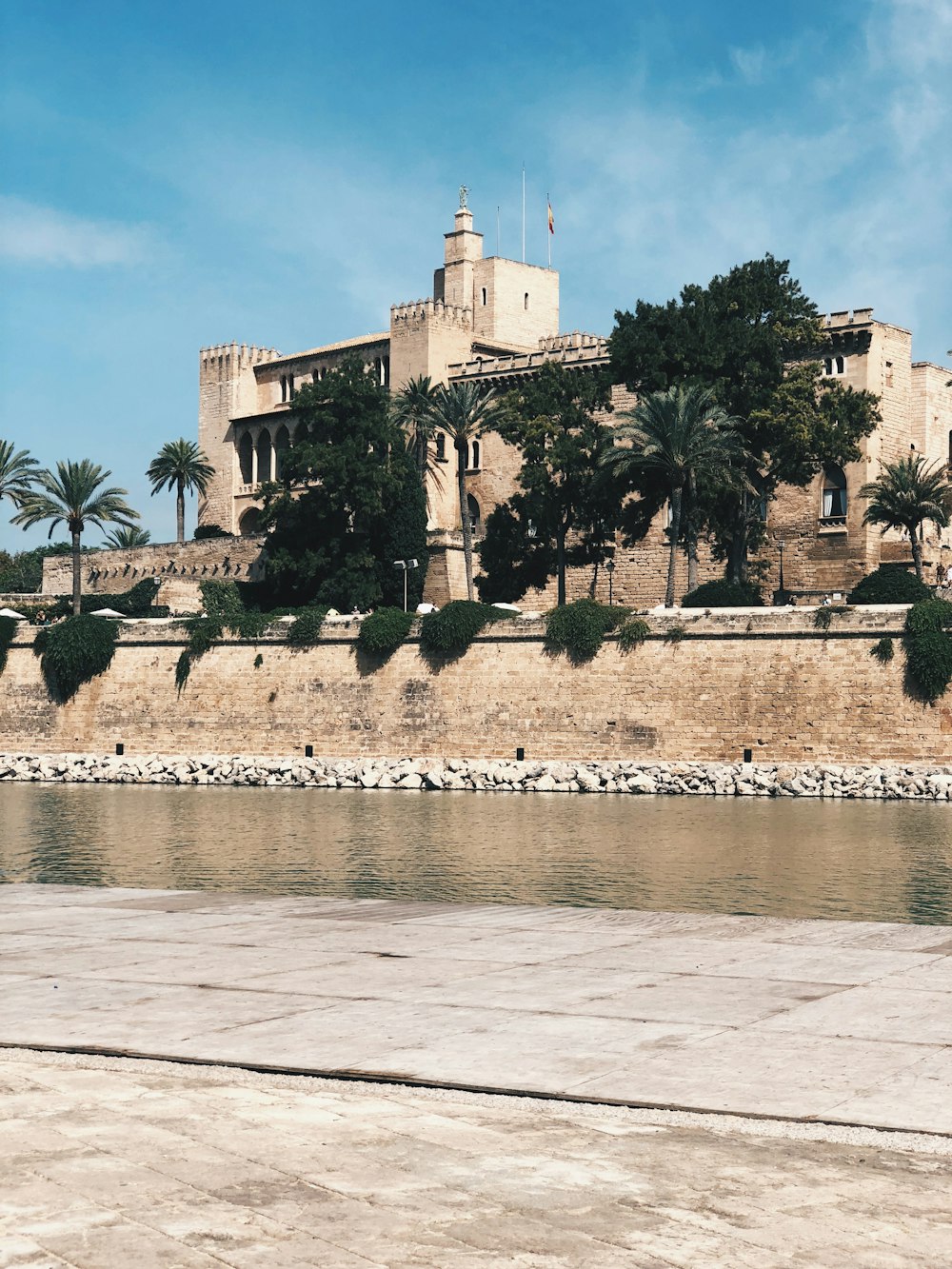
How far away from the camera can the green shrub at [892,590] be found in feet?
125

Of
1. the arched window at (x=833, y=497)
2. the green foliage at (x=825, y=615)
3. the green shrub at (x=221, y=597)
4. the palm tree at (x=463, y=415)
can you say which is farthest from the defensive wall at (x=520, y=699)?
the arched window at (x=833, y=497)

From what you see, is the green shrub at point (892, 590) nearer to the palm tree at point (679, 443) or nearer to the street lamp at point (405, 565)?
the palm tree at point (679, 443)

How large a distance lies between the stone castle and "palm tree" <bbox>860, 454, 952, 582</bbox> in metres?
1.27

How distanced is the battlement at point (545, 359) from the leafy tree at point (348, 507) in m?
6.83

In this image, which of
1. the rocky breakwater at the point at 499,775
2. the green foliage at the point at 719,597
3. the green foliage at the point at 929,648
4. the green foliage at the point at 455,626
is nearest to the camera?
the rocky breakwater at the point at 499,775

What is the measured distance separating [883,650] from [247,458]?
4004 cm

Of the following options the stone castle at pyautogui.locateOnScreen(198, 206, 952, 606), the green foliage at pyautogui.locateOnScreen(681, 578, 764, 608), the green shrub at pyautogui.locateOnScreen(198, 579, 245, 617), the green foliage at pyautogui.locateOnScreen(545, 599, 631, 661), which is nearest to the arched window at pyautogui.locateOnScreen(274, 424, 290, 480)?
the stone castle at pyautogui.locateOnScreen(198, 206, 952, 606)

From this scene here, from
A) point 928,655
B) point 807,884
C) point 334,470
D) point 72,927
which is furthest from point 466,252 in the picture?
point 72,927

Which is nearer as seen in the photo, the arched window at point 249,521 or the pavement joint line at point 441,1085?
the pavement joint line at point 441,1085

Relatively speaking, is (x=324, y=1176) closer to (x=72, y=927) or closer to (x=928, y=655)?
(x=72, y=927)

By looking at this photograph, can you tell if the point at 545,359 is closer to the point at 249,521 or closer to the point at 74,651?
the point at 249,521

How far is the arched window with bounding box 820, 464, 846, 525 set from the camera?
48656 millimetres

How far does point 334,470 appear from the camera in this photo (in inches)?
1954

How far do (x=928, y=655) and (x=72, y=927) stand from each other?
82.7ft
